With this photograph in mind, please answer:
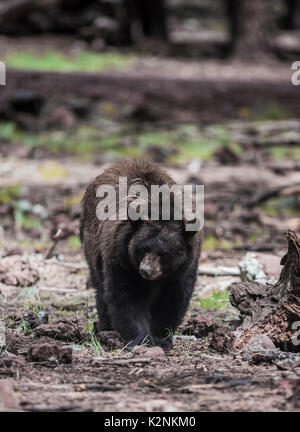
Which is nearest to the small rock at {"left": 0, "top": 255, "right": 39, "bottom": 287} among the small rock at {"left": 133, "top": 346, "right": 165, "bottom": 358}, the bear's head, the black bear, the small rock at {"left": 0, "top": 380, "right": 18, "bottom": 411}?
the black bear

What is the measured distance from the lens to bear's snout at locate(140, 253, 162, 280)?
18.8ft

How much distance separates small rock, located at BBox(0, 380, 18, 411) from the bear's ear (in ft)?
6.92

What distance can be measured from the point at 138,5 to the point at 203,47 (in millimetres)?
2496

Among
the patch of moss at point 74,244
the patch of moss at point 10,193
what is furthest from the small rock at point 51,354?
the patch of moss at point 10,193

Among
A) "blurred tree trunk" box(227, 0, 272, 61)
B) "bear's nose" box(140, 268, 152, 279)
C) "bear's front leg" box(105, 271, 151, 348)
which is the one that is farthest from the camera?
"blurred tree trunk" box(227, 0, 272, 61)

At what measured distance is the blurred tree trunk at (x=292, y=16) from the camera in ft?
116

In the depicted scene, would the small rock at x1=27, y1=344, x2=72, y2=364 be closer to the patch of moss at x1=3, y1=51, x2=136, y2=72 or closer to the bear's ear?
the bear's ear

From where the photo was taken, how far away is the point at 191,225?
19.6ft

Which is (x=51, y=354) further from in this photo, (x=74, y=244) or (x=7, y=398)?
(x=74, y=244)

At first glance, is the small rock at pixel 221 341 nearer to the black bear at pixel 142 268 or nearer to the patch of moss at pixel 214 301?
the black bear at pixel 142 268

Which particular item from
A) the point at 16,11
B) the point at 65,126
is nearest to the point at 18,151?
the point at 65,126

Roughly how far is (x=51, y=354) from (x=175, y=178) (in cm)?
716

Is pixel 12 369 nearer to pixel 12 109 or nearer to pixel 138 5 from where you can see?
pixel 12 109

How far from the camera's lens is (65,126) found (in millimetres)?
15703
